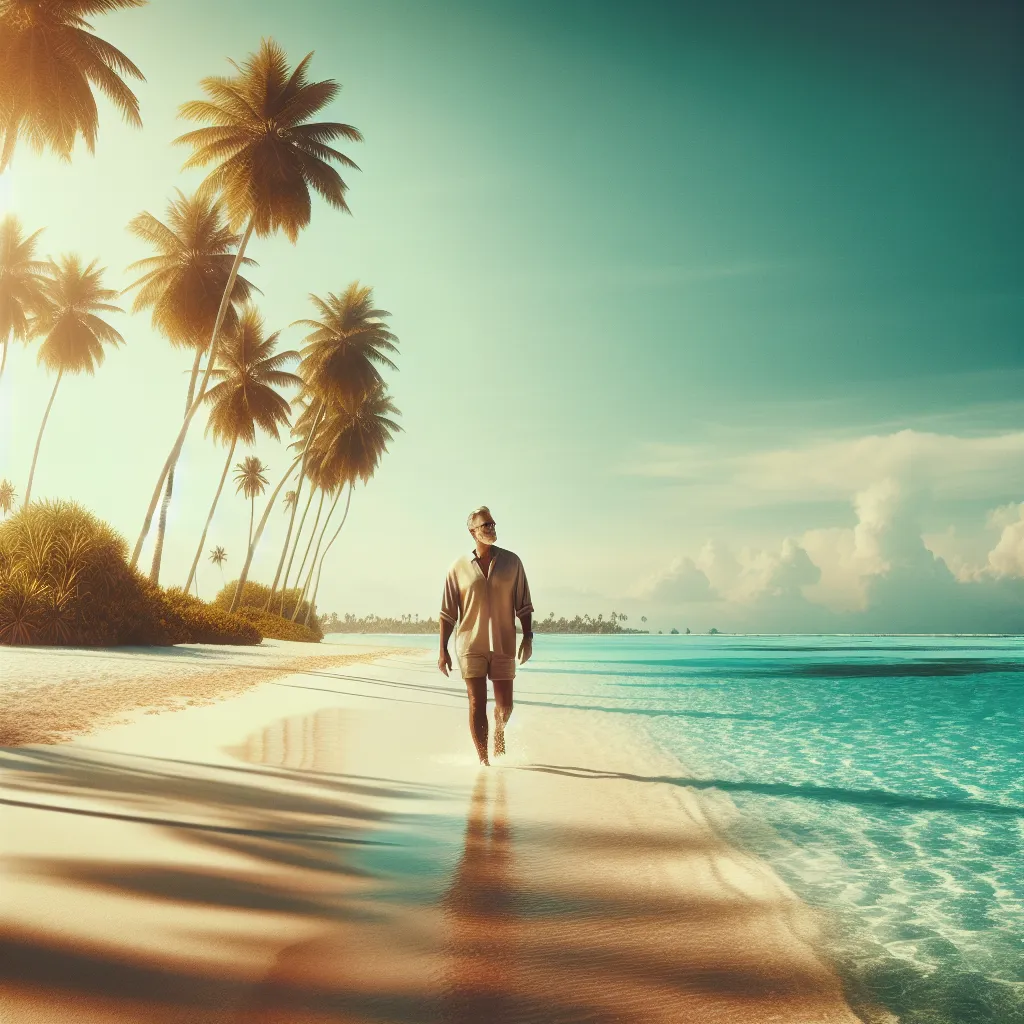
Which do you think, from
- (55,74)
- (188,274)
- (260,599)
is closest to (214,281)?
(188,274)

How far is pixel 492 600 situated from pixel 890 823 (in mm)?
3347

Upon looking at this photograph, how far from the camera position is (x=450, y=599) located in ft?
21.5

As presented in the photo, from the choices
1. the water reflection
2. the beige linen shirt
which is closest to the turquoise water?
the beige linen shirt

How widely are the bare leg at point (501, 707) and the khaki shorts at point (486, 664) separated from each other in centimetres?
11

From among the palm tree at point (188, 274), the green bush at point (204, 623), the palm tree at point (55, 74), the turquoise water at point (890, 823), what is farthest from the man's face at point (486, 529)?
A: the palm tree at point (188, 274)

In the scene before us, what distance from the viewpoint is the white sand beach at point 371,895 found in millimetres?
2451

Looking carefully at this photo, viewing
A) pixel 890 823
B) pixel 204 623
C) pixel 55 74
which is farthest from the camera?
pixel 204 623

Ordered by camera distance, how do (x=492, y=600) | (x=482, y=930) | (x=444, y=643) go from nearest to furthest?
(x=482, y=930)
(x=492, y=600)
(x=444, y=643)

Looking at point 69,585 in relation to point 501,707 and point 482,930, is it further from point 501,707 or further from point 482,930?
point 482,930

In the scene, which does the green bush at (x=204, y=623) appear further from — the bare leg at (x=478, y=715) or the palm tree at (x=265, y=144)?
the bare leg at (x=478, y=715)

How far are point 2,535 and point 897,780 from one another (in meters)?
20.6

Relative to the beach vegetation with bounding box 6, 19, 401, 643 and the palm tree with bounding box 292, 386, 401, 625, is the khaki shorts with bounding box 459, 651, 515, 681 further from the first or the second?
the palm tree with bounding box 292, 386, 401, 625

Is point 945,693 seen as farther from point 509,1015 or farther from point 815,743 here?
point 509,1015

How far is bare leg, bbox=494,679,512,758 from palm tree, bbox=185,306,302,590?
29666 mm
